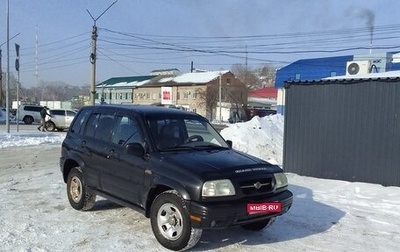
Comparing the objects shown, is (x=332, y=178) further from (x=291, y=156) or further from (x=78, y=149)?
(x=78, y=149)

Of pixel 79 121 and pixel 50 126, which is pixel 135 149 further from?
pixel 50 126

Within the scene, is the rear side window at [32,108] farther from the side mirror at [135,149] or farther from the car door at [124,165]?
the side mirror at [135,149]

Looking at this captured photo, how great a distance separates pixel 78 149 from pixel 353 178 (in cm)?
686

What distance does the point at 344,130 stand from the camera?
1050cm

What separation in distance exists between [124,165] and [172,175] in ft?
3.41

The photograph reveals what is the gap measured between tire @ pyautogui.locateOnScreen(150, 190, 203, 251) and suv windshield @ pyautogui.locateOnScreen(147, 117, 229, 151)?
76 cm

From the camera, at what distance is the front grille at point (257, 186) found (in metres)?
4.93

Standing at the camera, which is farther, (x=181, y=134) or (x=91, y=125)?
(x=91, y=125)

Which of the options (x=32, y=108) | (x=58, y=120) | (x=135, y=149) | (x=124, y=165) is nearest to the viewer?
(x=135, y=149)

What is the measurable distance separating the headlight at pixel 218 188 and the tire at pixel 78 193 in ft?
8.51

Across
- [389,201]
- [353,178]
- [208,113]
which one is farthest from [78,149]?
[208,113]

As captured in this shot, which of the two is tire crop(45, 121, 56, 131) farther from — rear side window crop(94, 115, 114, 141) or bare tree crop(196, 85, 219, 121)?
bare tree crop(196, 85, 219, 121)

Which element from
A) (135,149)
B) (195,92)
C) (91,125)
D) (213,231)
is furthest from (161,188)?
(195,92)

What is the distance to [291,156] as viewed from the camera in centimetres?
1155
